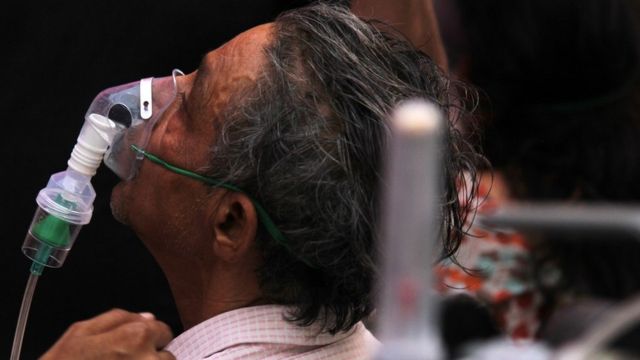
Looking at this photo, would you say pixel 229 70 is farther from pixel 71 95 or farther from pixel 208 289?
pixel 71 95

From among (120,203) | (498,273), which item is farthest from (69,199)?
(498,273)

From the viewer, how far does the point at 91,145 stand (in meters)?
2.43

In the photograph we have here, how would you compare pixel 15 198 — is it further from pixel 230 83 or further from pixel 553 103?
pixel 553 103

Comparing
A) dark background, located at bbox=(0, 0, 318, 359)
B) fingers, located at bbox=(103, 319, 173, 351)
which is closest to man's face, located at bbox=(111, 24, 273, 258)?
fingers, located at bbox=(103, 319, 173, 351)

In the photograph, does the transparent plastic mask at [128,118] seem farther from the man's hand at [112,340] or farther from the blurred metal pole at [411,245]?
the blurred metal pole at [411,245]

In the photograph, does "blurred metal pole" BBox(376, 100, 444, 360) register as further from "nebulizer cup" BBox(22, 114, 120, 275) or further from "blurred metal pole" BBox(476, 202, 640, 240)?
"nebulizer cup" BBox(22, 114, 120, 275)

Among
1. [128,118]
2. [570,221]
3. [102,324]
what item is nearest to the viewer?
[570,221]

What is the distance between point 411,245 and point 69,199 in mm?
1403

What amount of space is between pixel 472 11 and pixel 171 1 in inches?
31.4

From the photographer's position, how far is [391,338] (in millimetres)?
1187

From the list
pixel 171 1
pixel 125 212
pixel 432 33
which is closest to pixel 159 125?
pixel 125 212

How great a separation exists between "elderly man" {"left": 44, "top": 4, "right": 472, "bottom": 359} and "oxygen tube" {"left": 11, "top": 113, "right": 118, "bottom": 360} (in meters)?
0.07

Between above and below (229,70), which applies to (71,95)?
below

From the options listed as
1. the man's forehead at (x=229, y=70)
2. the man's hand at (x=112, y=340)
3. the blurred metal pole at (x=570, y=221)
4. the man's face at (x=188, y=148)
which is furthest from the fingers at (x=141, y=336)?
the blurred metal pole at (x=570, y=221)
